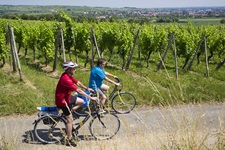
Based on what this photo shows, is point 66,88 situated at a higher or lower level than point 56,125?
higher

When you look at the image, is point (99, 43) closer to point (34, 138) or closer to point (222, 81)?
point (222, 81)

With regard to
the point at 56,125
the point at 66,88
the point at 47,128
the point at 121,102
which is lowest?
the point at 47,128

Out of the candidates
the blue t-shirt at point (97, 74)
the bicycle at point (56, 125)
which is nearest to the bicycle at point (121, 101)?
the blue t-shirt at point (97, 74)

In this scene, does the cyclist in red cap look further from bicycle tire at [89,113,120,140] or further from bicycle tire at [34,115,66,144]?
bicycle tire at [89,113,120,140]

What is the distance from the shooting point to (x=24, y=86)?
30.5ft

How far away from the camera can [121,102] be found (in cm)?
812

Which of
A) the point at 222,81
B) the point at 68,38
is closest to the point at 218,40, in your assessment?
the point at 222,81

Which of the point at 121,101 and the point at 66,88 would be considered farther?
the point at 121,101

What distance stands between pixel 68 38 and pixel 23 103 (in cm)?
742

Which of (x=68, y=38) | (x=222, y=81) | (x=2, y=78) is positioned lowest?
(x=222, y=81)

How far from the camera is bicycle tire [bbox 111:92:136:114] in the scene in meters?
8.11

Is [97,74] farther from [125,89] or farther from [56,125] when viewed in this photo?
[125,89]

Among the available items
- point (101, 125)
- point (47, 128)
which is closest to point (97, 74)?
point (101, 125)

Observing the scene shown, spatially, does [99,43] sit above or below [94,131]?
above
